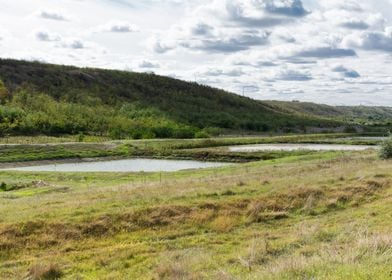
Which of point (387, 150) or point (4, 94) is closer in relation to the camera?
point (387, 150)

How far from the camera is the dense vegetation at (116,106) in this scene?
9769 centimetres

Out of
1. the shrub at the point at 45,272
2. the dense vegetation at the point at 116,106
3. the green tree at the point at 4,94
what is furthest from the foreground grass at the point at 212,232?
the green tree at the point at 4,94

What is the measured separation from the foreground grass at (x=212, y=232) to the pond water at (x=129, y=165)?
93.4 ft

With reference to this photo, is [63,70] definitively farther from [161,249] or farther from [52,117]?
[161,249]

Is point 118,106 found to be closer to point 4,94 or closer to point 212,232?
point 4,94

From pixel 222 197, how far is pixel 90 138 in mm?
67308

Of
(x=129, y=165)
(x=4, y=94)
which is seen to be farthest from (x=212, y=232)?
(x=4, y=94)

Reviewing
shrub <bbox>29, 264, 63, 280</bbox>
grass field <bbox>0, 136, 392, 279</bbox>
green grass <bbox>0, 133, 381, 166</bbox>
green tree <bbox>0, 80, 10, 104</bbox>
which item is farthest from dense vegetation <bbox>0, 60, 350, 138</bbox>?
shrub <bbox>29, 264, 63, 280</bbox>

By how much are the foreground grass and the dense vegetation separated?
234 ft

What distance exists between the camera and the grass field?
480 inches

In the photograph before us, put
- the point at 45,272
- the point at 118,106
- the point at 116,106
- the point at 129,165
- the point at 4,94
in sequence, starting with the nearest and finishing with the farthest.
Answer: the point at 45,272 < the point at 129,165 < the point at 4,94 < the point at 116,106 < the point at 118,106

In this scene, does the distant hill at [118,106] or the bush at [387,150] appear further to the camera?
the distant hill at [118,106]

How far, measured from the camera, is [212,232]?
1788 cm

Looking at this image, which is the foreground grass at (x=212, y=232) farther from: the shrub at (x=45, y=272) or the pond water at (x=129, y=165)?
the pond water at (x=129, y=165)
